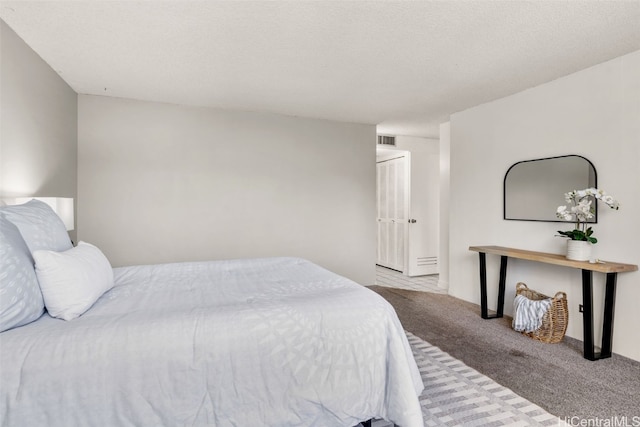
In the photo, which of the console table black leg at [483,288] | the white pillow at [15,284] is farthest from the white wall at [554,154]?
the white pillow at [15,284]

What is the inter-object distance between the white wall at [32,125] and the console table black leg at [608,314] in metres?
4.42

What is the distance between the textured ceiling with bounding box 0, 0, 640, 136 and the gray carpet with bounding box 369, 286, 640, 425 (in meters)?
2.42

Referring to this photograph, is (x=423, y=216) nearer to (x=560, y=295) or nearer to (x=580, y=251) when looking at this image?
(x=560, y=295)

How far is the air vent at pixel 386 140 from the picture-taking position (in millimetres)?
5703

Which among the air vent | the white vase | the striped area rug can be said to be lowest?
the striped area rug

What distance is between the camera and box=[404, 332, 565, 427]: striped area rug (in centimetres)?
185

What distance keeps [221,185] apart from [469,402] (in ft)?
11.2

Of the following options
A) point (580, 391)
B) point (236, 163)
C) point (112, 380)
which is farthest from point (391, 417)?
point (236, 163)

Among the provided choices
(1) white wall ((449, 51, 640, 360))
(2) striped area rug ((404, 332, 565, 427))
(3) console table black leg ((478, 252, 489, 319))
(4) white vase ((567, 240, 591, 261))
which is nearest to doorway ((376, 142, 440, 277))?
(1) white wall ((449, 51, 640, 360))

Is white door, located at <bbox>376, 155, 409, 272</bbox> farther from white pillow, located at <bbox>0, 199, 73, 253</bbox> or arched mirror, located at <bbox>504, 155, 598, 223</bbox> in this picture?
white pillow, located at <bbox>0, 199, 73, 253</bbox>

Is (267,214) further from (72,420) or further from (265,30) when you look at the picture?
(72,420)

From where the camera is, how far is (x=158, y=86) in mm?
3457

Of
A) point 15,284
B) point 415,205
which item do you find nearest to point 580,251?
point 415,205

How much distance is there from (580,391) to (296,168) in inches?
144
